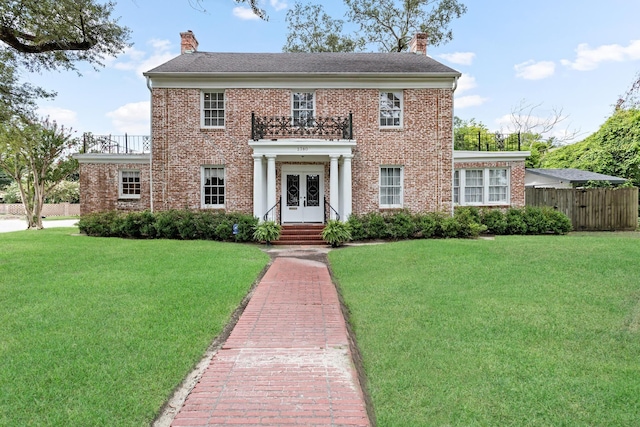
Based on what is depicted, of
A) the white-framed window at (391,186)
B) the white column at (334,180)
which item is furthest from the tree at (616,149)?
the white column at (334,180)

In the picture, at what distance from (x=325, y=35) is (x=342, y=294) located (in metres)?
29.0

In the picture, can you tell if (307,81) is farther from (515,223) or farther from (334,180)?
(515,223)

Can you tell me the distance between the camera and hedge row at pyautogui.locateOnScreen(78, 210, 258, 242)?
14.7 m

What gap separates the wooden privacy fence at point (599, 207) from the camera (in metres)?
18.6

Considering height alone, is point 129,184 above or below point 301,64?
below

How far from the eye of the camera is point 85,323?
5.20 metres

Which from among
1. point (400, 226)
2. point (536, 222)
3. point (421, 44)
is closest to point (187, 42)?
point (421, 44)

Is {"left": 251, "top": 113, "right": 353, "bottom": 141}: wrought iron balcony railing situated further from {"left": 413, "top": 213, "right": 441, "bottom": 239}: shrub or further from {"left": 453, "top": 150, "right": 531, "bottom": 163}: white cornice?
{"left": 453, "top": 150, "right": 531, "bottom": 163}: white cornice

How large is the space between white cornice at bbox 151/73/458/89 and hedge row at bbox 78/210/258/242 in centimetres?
544

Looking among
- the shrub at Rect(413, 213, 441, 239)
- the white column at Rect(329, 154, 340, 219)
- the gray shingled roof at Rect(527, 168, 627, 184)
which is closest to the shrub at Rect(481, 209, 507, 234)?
the shrub at Rect(413, 213, 441, 239)

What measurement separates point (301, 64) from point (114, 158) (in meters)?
9.40

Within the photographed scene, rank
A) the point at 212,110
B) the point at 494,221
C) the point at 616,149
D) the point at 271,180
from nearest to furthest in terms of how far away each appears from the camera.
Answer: the point at 271,180, the point at 494,221, the point at 212,110, the point at 616,149

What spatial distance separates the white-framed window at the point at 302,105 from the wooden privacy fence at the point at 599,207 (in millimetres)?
12606

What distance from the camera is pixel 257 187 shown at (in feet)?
50.1
